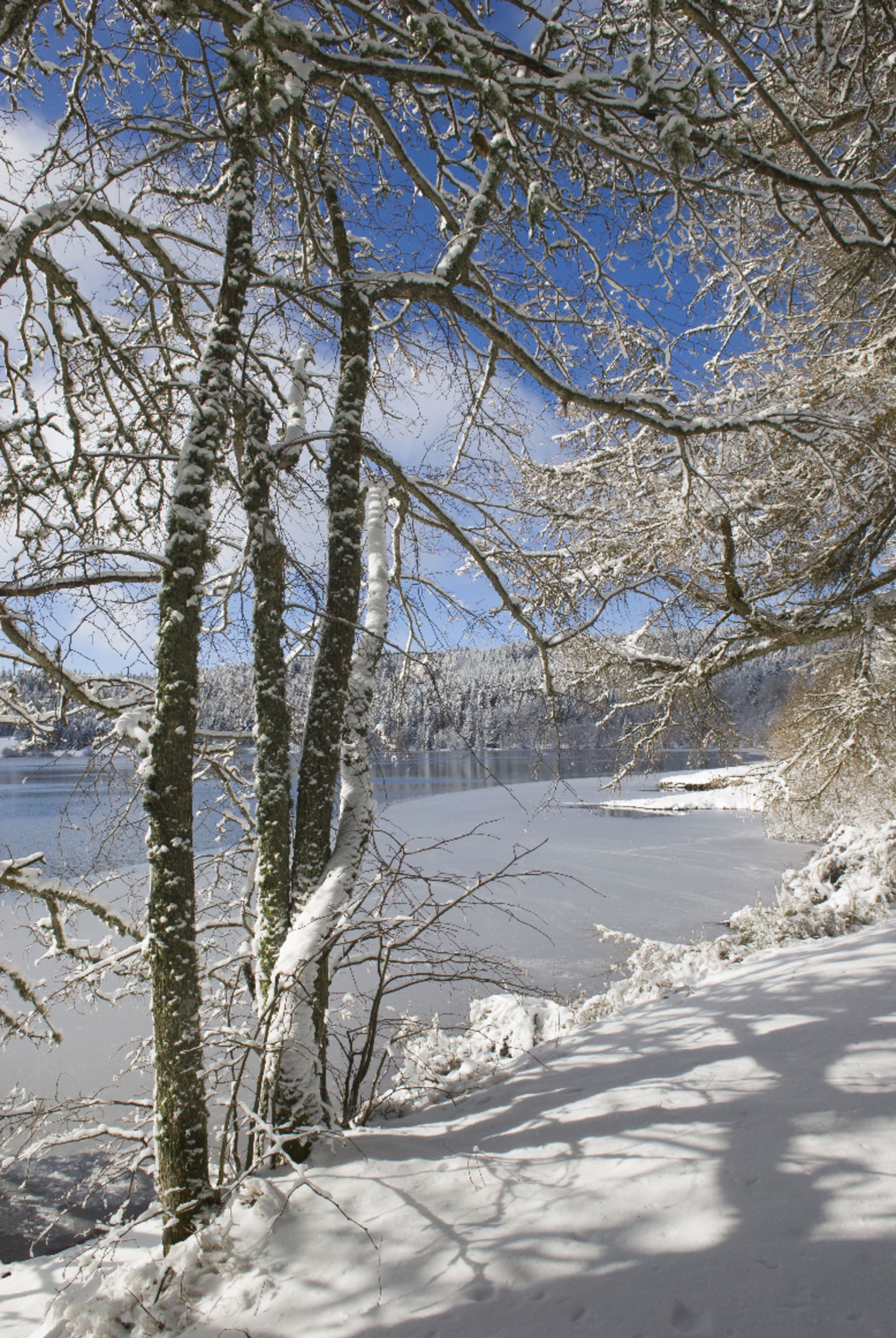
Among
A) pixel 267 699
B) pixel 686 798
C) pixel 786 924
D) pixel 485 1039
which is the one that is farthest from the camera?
pixel 686 798

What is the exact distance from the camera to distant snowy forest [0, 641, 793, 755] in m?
→ 3.42

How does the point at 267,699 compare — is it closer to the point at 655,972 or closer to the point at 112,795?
the point at 112,795

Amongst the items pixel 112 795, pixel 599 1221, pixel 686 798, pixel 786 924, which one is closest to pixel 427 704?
pixel 112 795

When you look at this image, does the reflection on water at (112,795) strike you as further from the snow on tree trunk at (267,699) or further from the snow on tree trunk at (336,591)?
the snow on tree trunk at (267,699)

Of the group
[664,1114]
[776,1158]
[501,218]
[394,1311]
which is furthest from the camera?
[501,218]

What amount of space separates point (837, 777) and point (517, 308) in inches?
224

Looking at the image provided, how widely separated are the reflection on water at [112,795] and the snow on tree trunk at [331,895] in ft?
0.54

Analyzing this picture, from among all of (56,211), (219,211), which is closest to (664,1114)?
(56,211)

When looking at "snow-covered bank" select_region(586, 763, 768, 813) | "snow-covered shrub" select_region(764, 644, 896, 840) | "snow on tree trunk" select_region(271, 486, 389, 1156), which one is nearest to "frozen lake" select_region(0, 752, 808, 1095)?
"snow on tree trunk" select_region(271, 486, 389, 1156)

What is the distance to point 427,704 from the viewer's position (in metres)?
3.64

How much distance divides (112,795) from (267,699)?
160 cm

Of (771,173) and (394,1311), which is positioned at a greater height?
(771,173)

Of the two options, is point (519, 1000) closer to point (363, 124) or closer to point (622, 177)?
point (622, 177)

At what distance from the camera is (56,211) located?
2.82 metres
